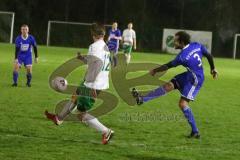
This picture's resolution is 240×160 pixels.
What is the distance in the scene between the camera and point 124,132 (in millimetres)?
9898

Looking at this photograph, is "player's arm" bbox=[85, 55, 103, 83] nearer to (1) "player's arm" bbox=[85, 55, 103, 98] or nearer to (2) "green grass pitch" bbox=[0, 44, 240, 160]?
(1) "player's arm" bbox=[85, 55, 103, 98]

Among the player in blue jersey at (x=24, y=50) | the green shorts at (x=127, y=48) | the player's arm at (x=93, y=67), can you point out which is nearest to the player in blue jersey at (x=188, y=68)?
the player's arm at (x=93, y=67)

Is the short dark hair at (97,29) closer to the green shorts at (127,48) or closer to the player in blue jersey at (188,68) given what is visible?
the player in blue jersey at (188,68)

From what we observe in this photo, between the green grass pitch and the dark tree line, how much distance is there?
1217 inches

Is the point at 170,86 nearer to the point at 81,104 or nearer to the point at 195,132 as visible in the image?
the point at 195,132

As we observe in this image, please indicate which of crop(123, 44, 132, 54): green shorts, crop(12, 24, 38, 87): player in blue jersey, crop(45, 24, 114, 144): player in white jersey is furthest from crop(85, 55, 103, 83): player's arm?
crop(123, 44, 132, 54): green shorts

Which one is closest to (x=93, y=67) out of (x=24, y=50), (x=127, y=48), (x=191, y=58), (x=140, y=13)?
(x=191, y=58)

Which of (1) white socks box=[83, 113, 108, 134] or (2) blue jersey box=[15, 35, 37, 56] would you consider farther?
(2) blue jersey box=[15, 35, 37, 56]

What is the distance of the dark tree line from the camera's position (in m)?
46.1

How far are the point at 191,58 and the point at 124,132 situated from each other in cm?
170

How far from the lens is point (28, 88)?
16.0m

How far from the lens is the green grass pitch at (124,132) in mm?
8094

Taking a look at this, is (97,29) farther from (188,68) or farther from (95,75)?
(188,68)

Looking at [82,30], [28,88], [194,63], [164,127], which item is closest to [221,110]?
[164,127]
